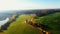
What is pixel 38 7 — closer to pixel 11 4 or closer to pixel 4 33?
pixel 11 4

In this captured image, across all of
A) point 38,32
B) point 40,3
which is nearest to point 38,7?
point 40,3

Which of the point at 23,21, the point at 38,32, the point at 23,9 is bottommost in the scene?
the point at 38,32

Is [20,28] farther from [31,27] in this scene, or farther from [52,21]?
[52,21]

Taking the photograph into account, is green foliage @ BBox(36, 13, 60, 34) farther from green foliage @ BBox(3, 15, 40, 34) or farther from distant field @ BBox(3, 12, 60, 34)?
green foliage @ BBox(3, 15, 40, 34)

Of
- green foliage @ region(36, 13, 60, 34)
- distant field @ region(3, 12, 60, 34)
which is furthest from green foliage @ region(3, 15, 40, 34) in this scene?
green foliage @ region(36, 13, 60, 34)

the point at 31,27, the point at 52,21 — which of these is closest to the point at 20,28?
the point at 31,27

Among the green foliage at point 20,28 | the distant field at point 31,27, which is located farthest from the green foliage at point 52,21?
the green foliage at point 20,28
